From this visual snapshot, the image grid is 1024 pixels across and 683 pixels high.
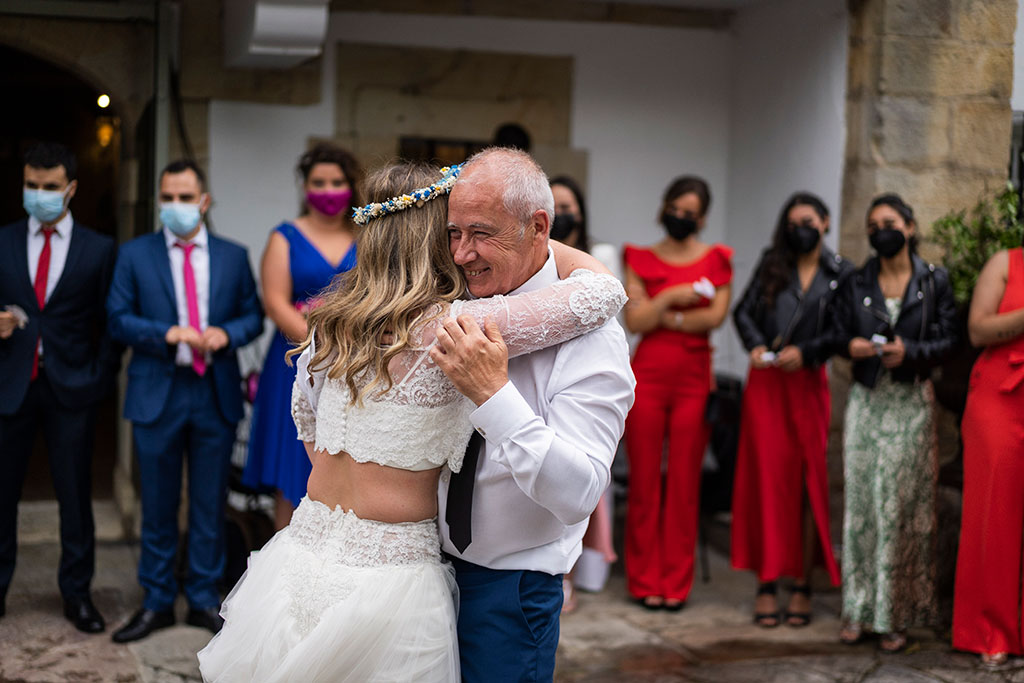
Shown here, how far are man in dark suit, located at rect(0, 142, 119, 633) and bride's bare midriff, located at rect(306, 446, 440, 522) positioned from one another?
263 centimetres

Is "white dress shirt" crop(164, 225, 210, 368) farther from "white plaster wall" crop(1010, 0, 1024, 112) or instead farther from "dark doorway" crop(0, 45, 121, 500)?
"white plaster wall" crop(1010, 0, 1024, 112)

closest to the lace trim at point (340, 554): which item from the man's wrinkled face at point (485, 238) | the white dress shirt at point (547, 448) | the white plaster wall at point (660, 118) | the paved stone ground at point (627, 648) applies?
the white dress shirt at point (547, 448)

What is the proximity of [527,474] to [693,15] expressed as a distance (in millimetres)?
5600

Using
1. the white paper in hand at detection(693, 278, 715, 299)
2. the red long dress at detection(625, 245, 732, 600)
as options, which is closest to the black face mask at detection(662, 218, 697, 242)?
the red long dress at detection(625, 245, 732, 600)

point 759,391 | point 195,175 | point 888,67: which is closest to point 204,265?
point 195,175

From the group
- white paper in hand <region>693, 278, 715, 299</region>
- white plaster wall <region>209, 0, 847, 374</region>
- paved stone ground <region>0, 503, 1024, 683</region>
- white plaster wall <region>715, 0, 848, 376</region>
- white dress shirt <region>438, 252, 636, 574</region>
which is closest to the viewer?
white dress shirt <region>438, 252, 636, 574</region>

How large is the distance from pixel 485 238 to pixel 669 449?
3.31 m

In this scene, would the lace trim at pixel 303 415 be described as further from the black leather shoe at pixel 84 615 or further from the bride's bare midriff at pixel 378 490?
the black leather shoe at pixel 84 615

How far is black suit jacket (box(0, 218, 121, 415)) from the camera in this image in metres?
4.59

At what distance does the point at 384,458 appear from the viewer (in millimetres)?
2383

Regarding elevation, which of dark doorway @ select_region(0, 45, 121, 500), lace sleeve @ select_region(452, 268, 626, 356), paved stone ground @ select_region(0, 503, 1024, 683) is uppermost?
dark doorway @ select_region(0, 45, 121, 500)

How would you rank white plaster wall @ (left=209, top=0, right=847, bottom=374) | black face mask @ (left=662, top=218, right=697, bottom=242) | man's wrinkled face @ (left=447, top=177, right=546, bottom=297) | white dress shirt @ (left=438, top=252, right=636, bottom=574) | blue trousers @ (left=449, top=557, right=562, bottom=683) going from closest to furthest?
1. white dress shirt @ (left=438, top=252, right=636, bottom=574)
2. man's wrinkled face @ (left=447, top=177, right=546, bottom=297)
3. blue trousers @ (left=449, top=557, right=562, bottom=683)
4. black face mask @ (left=662, top=218, right=697, bottom=242)
5. white plaster wall @ (left=209, top=0, right=847, bottom=374)

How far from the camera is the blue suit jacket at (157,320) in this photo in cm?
461

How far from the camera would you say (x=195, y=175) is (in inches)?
187
